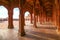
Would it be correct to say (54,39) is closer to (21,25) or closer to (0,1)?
(21,25)

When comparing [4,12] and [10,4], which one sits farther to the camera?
[4,12]

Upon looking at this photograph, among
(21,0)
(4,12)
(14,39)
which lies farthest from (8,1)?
(4,12)

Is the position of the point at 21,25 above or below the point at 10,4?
below

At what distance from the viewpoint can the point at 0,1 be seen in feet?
63.1

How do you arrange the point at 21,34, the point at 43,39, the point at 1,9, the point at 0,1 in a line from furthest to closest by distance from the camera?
the point at 1,9 → the point at 0,1 → the point at 21,34 → the point at 43,39

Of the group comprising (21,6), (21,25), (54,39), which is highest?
(21,6)

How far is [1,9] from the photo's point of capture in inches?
1518

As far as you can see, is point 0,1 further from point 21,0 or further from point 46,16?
point 46,16

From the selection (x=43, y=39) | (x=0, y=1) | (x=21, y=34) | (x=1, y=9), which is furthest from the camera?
(x=1, y=9)

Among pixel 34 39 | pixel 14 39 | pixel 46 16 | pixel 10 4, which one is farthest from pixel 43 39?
pixel 46 16

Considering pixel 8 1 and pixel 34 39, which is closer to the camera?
pixel 34 39

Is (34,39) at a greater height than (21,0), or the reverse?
(21,0)

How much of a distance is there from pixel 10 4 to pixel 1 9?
64.7 ft

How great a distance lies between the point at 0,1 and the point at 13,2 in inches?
68.4
